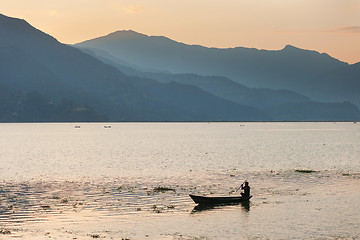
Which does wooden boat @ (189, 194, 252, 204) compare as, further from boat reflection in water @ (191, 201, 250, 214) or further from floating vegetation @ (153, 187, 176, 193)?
floating vegetation @ (153, 187, 176, 193)

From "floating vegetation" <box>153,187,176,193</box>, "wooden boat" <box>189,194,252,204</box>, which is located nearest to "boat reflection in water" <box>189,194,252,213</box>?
"wooden boat" <box>189,194,252,204</box>

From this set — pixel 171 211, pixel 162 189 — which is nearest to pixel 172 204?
pixel 171 211

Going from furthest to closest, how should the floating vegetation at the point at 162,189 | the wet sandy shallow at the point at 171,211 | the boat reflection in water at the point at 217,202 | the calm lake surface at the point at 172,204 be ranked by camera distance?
the floating vegetation at the point at 162,189
the boat reflection in water at the point at 217,202
the calm lake surface at the point at 172,204
the wet sandy shallow at the point at 171,211

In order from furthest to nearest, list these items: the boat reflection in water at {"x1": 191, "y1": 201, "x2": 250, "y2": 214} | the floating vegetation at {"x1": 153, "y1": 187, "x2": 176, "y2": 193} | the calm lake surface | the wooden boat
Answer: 1. the floating vegetation at {"x1": 153, "y1": 187, "x2": 176, "y2": 193}
2. the wooden boat
3. the boat reflection in water at {"x1": 191, "y1": 201, "x2": 250, "y2": 214}
4. the calm lake surface

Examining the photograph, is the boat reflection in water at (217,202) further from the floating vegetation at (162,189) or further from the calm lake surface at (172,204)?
the floating vegetation at (162,189)

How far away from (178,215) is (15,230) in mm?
16701

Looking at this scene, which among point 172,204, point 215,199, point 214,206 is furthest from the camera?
point 172,204

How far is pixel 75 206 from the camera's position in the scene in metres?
60.6

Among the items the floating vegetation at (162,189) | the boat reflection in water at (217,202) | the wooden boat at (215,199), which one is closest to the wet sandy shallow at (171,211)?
the floating vegetation at (162,189)

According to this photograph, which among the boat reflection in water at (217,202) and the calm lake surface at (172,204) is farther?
the boat reflection in water at (217,202)

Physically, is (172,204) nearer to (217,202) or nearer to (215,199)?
(215,199)

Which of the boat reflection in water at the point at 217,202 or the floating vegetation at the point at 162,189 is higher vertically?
the floating vegetation at the point at 162,189

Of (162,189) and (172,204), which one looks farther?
(162,189)

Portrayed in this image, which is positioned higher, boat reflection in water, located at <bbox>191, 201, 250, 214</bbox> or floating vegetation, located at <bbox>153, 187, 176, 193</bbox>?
floating vegetation, located at <bbox>153, 187, 176, 193</bbox>
